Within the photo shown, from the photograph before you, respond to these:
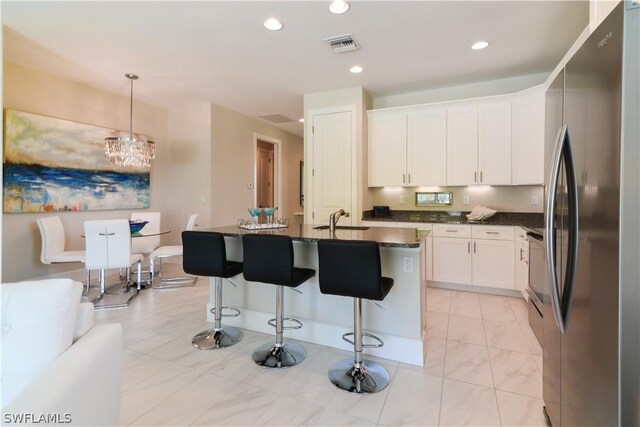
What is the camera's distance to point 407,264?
2297 millimetres

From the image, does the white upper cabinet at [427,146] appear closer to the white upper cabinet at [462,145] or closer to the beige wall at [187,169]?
the white upper cabinet at [462,145]

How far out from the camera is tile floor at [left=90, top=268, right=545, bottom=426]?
5.59 ft

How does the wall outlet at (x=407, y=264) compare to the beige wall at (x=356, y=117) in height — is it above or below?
below

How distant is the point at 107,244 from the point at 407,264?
3.30 m

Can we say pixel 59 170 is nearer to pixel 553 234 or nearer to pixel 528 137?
pixel 553 234

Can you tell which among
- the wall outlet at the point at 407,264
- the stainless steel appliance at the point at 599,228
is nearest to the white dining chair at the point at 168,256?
the wall outlet at the point at 407,264

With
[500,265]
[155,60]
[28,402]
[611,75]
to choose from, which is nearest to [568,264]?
[611,75]

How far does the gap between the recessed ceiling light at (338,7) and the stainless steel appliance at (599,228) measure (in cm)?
174

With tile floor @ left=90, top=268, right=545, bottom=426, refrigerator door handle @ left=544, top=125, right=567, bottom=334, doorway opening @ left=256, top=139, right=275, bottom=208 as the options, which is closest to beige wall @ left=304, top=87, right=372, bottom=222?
tile floor @ left=90, top=268, right=545, bottom=426

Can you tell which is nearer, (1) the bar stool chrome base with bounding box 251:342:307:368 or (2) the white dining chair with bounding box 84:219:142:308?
(1) the bar stool chrome base with bounding box 251:342:307:368

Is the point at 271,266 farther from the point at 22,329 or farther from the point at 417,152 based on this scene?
the point at 417,152

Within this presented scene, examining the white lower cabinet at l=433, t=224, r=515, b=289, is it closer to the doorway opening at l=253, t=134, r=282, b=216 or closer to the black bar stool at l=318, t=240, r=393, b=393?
the black bar stool at l=318, t=240, r=393, b=393

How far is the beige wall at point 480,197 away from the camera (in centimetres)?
408

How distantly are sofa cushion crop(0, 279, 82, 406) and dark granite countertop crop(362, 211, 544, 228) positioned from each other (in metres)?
3.70
